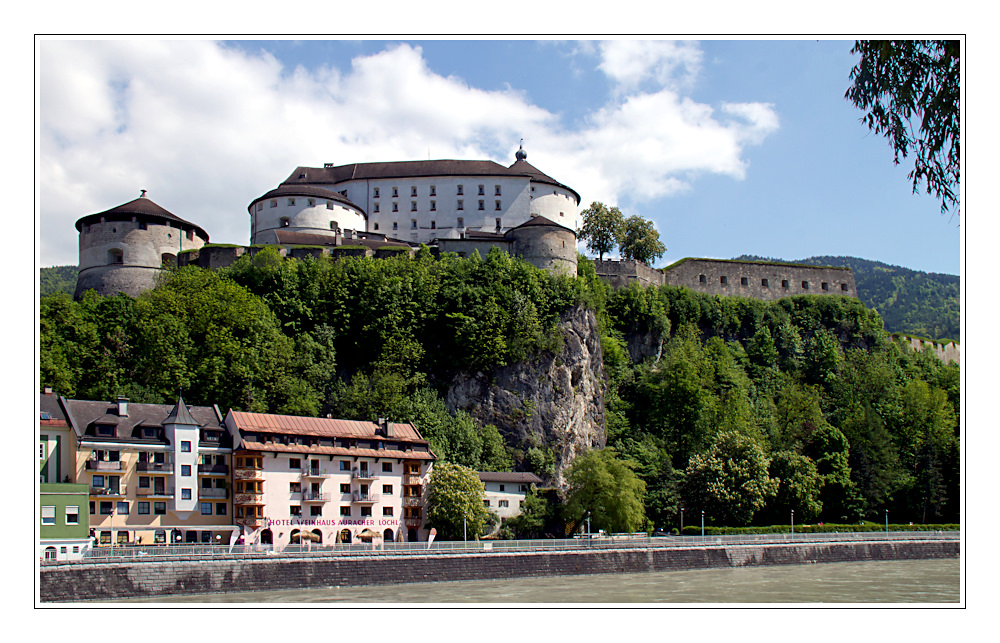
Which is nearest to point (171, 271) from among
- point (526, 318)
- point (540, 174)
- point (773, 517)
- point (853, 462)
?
point (526, 318)

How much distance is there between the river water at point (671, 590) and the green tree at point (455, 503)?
23.4 ft

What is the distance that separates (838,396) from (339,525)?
42860 millimetres

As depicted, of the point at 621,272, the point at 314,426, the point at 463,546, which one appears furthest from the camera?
the point at 621,272

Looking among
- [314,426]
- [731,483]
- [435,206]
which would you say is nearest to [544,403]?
[731,483]

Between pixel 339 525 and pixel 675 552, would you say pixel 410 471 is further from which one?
pixel 675 552

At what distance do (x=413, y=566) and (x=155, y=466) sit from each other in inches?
495

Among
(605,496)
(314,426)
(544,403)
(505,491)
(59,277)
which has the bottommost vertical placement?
(605,496)

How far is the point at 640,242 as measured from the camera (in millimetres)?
81250

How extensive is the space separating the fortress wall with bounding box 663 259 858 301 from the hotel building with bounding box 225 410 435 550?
3743 centimetres

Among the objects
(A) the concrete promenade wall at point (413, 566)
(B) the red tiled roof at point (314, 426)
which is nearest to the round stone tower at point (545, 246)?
(B) the red tiled roof at point (314, 426)

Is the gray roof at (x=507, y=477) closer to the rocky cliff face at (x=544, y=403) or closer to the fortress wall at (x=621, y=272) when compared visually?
Answer: the rocky cliff face at (x=544, y=403)

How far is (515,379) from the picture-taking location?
60438mm

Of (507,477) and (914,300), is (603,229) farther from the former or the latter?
(914,300)

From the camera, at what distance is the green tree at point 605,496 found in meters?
51.8
